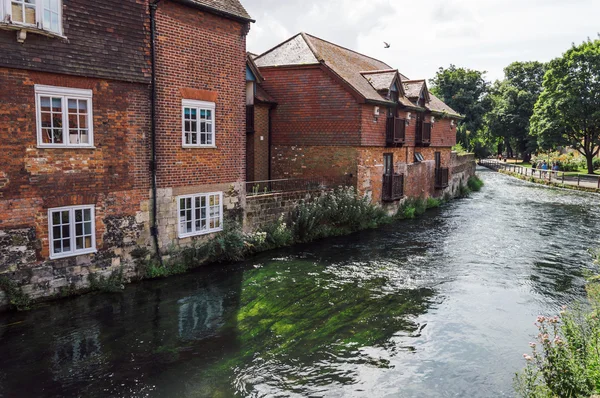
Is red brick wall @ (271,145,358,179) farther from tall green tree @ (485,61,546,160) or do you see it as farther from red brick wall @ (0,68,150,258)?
tall green tree @ (485,61,546,160)

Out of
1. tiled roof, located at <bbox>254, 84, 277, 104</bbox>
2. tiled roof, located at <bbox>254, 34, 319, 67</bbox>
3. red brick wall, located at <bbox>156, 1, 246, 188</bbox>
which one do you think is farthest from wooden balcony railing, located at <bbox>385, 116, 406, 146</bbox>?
red brick wall, located at <bbox>156, 1, 246, 188</bbox>

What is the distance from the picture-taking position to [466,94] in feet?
224

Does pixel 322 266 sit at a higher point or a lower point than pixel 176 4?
lower

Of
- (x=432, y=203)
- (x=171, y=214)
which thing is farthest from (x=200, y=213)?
(x=432, y=203)

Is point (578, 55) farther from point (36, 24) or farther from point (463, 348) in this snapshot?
point (36, 24)

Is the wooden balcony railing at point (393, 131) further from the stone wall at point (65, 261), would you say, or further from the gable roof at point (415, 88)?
the stone wall at point (65, 261)

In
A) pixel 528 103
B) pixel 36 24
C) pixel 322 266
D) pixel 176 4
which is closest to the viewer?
pixel 36 24

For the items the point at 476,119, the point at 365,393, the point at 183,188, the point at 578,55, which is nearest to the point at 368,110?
the point at 183,188

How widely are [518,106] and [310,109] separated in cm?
5525

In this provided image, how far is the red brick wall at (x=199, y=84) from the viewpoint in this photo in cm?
1318

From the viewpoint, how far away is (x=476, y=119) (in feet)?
222

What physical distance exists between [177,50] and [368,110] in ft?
35.6

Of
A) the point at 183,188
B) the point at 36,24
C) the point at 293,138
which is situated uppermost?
the point at 36,24

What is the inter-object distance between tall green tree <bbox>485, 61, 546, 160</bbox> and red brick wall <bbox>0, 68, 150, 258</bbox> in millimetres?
62064
